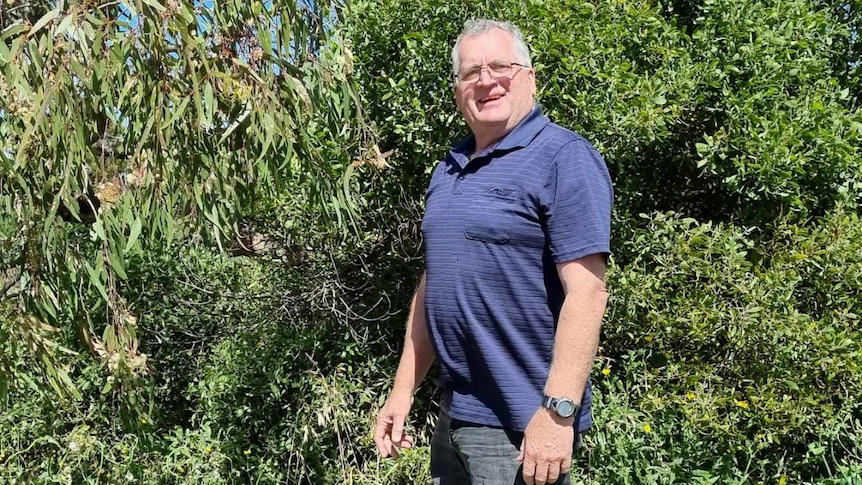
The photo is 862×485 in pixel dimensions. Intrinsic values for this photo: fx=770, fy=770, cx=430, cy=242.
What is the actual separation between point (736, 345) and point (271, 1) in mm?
2122

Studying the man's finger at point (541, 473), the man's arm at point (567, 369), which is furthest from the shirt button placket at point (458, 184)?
the man's finger at point (541, 473)

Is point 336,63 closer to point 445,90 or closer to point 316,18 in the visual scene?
point 316,18

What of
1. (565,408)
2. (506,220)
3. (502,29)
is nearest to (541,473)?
(565,408)

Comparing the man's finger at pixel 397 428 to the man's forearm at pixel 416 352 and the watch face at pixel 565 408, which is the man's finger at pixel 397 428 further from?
the watch face at pixel 565 408

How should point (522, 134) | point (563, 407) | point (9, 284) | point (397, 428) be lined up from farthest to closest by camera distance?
point (9, 284) < point (397, 428) < point (522, 134) < point (563, 407)

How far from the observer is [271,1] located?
2.41 metres

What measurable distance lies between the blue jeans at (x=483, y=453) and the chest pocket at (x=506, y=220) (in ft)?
1.46

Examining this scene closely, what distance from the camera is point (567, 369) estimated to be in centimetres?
165

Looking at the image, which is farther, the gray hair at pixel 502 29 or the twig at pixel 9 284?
the twig at pixel 9 284

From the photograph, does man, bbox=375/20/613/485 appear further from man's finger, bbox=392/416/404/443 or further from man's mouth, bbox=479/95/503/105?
man's finger, bbox=392/416/404/443

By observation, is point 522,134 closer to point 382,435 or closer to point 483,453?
point 483,453

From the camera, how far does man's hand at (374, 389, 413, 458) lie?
6.98 feet

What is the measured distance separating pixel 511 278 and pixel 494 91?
48 cm

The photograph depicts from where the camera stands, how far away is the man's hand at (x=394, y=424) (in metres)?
2.13
